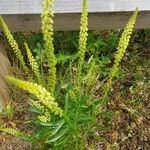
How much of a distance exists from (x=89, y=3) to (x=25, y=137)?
3.05 ft

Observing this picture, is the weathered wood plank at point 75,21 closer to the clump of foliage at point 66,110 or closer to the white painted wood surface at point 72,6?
the white painted wood surface at point 72,6

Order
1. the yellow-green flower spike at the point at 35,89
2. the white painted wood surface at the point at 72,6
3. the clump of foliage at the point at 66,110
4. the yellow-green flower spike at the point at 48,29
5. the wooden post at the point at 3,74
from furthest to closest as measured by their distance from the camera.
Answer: the wooden post at the point at 3,74 < the white painted wood surface at the point at 72,6 < the clump of foliage at the point at 66,110 < the yellow-green flower spike at the point at 48,29 < the yellow-green flower spike at the point at 35,89

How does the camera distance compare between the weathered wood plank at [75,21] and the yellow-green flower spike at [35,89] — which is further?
the weathered wood plank at [75,21]

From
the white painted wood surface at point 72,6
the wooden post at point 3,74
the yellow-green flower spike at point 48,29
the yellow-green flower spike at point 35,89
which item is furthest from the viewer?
the wooden post at point 3,74

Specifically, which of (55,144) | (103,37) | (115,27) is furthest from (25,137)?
(103,37)

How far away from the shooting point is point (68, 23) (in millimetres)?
2969

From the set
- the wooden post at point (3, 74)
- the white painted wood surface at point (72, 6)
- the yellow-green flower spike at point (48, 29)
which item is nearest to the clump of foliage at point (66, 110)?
the yellow-green flower spike at point (48, 29)

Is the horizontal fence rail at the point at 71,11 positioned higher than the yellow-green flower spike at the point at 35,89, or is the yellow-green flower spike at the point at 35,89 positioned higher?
the horizontal fence rail at the point at 71,11

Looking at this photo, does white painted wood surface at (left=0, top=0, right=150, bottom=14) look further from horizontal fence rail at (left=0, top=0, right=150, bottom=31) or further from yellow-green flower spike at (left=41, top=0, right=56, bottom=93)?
yellow-green flower spike at (left=41, top=0, right=56, bottom=93)

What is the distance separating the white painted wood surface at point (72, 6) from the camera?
9.23 ft

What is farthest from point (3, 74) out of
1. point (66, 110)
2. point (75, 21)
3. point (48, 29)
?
point (48, 29)

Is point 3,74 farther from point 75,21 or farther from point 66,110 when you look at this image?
point 66,110

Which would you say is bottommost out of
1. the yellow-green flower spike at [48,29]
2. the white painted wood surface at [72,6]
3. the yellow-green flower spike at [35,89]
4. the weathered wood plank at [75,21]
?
the yellow-green flower spike at [35,89]

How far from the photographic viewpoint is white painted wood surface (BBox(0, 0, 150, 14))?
9.23 ft
